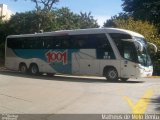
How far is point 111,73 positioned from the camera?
2317cm

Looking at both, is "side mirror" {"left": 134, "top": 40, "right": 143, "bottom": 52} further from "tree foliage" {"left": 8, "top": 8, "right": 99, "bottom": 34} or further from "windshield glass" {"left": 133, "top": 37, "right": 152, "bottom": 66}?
"tree foliage" {"left": 8, "top": 8, "right": 99, "bottom": 34}

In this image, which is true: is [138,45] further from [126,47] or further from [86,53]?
[86,53]

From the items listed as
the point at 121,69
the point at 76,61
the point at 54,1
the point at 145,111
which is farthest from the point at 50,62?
the point at 54,1

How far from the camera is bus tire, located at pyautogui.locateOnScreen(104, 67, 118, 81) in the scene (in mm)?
22953

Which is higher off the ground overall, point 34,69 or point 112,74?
point 34,69

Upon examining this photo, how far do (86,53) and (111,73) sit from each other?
2382 mm

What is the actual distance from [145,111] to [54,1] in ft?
133

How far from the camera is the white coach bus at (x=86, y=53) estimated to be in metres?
Result: 22.4

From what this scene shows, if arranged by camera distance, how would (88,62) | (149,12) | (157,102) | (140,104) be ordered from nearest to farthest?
1. (140,104)
2. (157,102)
3. (88,62)
4. (149,12)

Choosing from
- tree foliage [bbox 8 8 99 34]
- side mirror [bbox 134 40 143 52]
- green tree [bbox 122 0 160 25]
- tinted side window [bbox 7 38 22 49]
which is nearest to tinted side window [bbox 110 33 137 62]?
side mirror [bbox 134 40 143 52]

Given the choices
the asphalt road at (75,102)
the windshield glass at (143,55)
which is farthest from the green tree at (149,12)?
the asphalt road at (75,102)

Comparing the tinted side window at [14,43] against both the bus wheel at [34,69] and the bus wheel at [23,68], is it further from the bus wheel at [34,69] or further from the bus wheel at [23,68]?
the bus wheel at [34,69]

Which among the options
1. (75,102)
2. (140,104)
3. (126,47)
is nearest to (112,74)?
(126,47)

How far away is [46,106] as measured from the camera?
1247 cm
